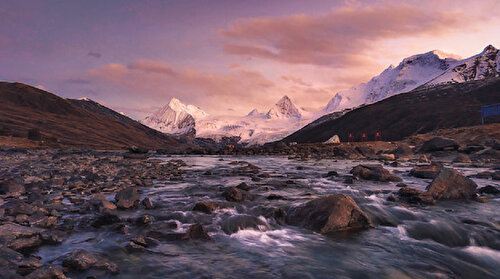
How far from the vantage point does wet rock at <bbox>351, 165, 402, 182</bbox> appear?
782 inches

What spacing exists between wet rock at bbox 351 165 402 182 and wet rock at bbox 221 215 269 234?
40.9 feet

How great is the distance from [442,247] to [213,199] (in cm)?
929

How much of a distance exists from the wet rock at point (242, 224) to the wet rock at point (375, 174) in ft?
40.9

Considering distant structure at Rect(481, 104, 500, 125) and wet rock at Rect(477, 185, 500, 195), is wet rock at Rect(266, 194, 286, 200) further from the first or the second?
distant structure at Rect(481, 104, 500, 125)

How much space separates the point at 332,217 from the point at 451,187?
8.29 metres

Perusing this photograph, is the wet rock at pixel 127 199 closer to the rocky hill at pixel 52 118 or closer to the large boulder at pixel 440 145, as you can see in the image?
the large boulder at pixel 440 145

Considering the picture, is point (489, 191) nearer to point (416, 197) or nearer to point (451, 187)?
point (451, 187)

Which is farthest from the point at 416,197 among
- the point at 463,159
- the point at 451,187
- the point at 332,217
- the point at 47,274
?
the point at 463,159

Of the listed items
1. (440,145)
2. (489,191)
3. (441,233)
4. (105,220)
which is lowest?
(105,220)

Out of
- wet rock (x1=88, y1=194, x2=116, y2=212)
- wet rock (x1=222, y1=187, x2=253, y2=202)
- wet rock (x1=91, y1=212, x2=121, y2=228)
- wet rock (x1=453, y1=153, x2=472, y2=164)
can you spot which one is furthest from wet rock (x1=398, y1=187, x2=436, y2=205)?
wet rock (x1=453, y1=153, x2=472, y2=164)

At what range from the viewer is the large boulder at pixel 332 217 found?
9680 mm

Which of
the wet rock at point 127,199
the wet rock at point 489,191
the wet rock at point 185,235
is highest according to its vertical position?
the wet rock at point 489,191

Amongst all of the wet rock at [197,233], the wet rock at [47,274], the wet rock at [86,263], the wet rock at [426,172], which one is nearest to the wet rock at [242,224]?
the wet rock at [197,233]

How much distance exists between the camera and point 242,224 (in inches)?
409
